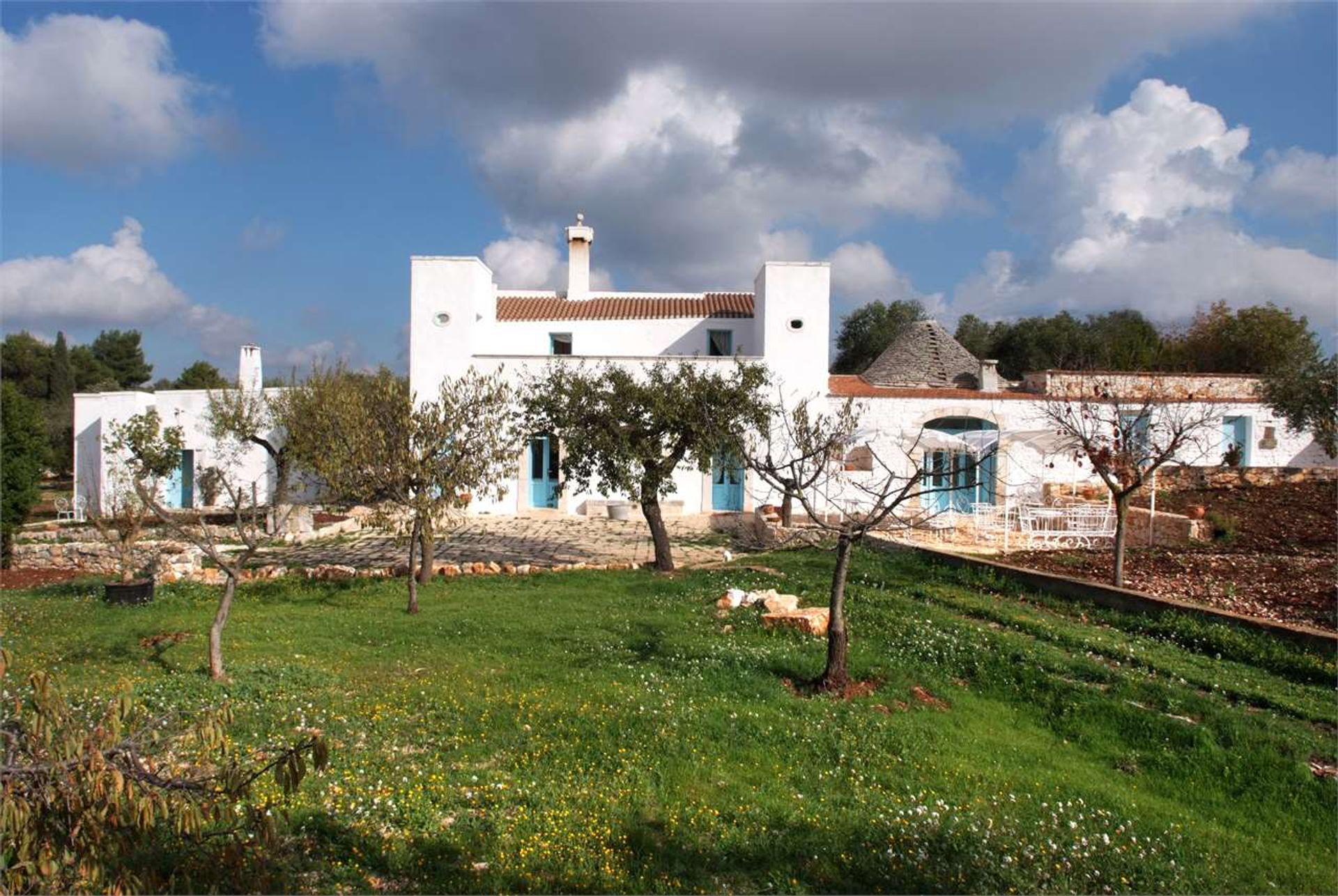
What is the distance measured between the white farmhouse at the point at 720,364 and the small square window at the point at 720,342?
4 cm

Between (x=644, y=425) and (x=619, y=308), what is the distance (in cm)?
1571

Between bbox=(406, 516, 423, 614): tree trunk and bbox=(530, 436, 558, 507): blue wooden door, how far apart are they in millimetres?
12913

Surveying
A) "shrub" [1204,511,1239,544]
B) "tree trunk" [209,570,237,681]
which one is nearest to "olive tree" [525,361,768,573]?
"tree trunk" [209,570,237,681]

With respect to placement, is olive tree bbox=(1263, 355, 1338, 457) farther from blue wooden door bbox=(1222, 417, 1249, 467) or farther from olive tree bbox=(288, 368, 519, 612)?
olive tree bbox=(288, 368, 519, 612)

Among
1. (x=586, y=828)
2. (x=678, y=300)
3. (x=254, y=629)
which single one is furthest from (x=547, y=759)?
(x=678, y=300)

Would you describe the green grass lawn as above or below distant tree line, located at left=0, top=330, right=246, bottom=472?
below

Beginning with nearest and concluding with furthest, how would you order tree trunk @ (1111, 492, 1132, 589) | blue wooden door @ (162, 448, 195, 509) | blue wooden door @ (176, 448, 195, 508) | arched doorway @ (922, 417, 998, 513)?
1. tree trunk @ (1111, 492, 1132, 589)
2. arched doorway @ (922, 417, 998, 513)
3. blue wooden door @ (162, 448, 195, 509)
4. blue wooden door @ (176, 448, 195, 508)

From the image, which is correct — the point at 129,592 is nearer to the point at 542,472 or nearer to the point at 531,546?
the point at 531,546

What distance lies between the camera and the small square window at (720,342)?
30219mm

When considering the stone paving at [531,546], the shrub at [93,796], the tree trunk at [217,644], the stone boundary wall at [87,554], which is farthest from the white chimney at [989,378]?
the shrub at [93,796]

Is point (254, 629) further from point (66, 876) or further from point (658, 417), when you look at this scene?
point (66, 876)

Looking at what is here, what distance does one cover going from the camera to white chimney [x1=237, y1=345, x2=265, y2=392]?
29688 millimetres

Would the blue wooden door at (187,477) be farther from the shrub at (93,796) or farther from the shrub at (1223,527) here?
the shrub at (1223,527)

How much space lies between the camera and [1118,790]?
6188 millimetres
